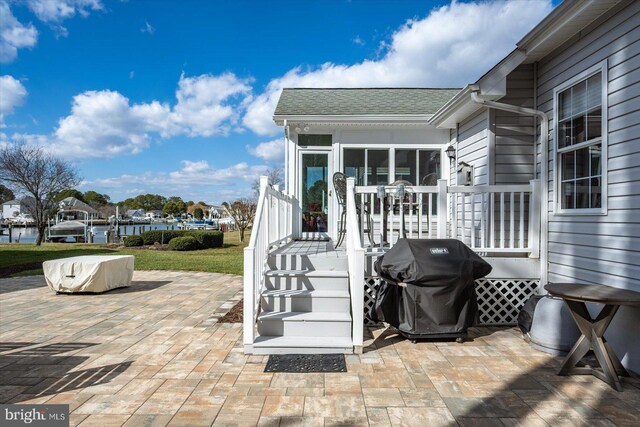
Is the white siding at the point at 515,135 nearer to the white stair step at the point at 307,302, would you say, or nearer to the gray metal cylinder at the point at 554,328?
the gray metal cylinder at the point at 554,328

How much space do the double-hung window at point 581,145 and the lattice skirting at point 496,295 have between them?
3.57 ft

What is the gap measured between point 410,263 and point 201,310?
129 inches

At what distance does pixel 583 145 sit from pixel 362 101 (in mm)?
4726

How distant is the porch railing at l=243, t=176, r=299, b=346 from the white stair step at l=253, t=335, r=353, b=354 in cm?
13

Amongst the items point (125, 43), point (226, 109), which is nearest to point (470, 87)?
point (125, 43)

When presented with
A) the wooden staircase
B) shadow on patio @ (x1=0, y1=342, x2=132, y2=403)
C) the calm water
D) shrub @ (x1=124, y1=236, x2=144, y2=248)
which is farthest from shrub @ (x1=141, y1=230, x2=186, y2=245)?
the wooden staircase

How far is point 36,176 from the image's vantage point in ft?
69.9

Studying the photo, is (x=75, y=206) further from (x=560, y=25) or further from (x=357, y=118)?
(x=560, y=25)

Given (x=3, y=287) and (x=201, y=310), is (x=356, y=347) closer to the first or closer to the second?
(x=201, y=310)

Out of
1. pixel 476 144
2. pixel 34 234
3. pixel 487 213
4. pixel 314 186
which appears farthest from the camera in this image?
pixel 34 234

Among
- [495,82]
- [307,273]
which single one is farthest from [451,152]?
[307,273]

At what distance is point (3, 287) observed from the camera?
727 centimetres

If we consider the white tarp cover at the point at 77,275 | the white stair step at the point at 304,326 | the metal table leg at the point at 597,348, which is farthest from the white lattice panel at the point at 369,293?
the white tarp cover at the point at 77,275

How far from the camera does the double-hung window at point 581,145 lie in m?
3.76
